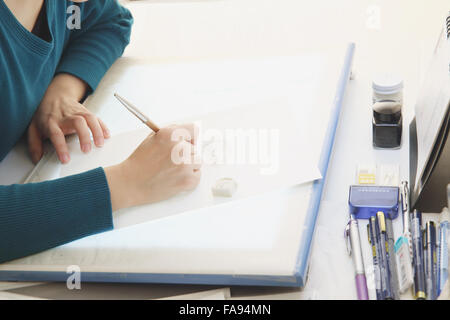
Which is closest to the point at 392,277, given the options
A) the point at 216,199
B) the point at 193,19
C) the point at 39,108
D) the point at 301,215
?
the point at 301,215

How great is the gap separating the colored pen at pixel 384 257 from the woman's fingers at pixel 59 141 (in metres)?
0.44

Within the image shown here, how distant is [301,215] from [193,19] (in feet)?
2.21

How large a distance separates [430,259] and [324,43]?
1.74 ft

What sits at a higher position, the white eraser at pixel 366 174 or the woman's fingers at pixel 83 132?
the woman's fingers at pixel 83 132

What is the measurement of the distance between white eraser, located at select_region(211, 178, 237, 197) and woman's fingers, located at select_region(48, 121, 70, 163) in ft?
0.81

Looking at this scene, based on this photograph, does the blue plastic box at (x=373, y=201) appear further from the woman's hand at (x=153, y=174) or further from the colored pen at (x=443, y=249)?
the woman's hand at (x=153, y=174)

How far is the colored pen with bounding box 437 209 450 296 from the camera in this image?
647 millimetres

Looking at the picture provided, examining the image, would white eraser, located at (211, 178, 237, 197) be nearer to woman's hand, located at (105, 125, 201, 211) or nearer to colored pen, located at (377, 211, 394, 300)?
woman's hand, located at (105, 125, 201, 211)

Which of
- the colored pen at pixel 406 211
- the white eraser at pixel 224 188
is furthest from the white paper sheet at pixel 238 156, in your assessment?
the colored pen at pixel 406 211

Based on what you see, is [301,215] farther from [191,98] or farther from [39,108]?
[39,108]

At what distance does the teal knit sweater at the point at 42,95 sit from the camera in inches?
28.9

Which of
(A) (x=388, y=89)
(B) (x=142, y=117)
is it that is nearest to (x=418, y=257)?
(A) (x=388, y=89)

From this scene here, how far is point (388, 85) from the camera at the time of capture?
0.88 meters

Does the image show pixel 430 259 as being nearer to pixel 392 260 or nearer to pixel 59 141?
pixel 392 260
